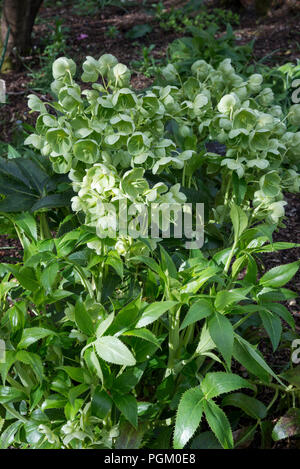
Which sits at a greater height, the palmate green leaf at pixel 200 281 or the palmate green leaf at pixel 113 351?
the palmate green leaf at pixel 200 281

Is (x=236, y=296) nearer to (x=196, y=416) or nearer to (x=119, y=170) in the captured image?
(x=196, y=416)

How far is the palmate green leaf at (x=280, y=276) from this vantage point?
120 cm

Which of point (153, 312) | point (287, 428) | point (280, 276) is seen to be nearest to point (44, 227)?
point (153, 312)

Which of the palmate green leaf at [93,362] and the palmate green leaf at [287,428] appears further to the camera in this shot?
the palmate green leaf at [287,428]

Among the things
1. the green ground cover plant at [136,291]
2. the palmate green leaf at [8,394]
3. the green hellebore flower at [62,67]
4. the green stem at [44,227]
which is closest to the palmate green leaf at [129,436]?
the green ground cover plant at [136,291]

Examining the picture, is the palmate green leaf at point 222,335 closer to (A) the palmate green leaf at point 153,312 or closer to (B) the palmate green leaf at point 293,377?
(A) the palmate green leaf at point 153,312

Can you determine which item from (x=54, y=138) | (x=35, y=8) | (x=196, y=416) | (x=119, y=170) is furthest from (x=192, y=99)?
(x=35, y=8)

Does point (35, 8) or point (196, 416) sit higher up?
point (35, 8)

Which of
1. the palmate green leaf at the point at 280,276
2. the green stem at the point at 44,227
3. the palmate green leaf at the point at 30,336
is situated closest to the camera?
the palmate green leaf at the point at 30,336

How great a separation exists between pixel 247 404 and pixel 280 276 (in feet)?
1.13

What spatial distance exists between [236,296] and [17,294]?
592 millimetres

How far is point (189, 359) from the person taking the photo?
4.04ft

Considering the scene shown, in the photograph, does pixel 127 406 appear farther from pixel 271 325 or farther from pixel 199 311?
pixel 271 325

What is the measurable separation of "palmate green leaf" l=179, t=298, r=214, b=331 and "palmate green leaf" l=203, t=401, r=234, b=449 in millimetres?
177
